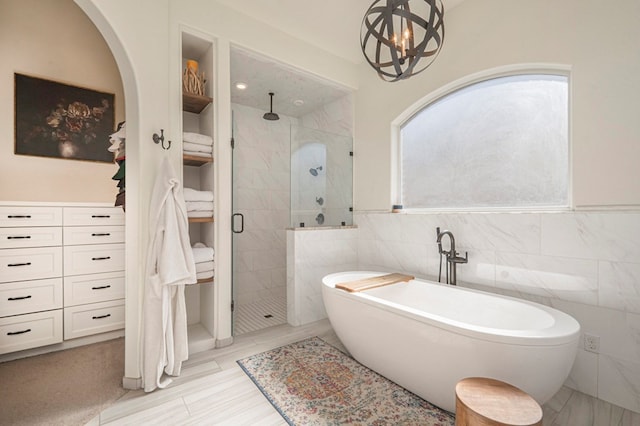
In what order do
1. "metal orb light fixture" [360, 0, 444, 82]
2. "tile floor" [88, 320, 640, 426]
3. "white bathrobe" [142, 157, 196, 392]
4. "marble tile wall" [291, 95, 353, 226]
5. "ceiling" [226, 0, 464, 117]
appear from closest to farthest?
1. "metal orb light fixture" [360, 0, 444, 82]
2. "tile floor" [88, 320, 640, 426]
3. "white bathrobe" [142, 157, 196, 392]
4. "ceiling" [226, 0, 464, 117]
5. "marble tile wall" [291, 95, 353, 226]

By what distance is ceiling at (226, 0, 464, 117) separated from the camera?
98.3 inches

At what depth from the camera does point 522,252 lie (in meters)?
2.06

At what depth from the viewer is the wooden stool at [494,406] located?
101cm

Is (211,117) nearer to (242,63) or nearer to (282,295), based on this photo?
(242,63)

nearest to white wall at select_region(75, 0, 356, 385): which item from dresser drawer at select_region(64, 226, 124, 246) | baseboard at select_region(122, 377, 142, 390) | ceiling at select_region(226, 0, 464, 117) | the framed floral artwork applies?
baseboard at select_region(122, 377, 142, 390)

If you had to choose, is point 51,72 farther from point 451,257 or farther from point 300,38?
point 451,257

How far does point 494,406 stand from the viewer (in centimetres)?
107

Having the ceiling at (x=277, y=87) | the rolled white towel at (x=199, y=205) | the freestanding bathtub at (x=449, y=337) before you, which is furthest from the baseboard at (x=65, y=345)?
the ceiling at (x=277, y=87)

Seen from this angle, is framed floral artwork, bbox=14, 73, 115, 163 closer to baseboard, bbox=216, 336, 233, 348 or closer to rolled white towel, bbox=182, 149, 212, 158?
rolled white towel, bbox=182, 149, 212, 158

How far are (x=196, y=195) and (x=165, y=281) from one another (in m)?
0.76

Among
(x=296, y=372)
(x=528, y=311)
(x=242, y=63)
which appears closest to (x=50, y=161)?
(x=242, y=63)

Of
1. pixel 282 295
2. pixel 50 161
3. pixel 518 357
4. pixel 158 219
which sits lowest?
pixel 282 295

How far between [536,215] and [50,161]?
4150 mm

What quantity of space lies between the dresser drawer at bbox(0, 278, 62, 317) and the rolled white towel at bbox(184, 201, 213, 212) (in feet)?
4.29
